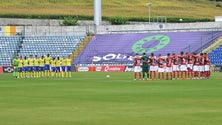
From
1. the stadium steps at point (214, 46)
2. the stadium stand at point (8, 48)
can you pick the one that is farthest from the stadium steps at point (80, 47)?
the stadium steps at point (214, 46)

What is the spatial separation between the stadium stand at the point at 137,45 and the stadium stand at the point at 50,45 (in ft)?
6.96

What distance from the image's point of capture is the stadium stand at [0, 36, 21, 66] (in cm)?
8844

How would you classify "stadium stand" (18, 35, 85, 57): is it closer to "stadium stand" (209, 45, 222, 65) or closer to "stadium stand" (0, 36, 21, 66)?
"stadium stand" (0, 36, 21, 66)

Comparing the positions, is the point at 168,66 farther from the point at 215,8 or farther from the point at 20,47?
the point at 215,8

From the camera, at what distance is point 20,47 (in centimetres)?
9219

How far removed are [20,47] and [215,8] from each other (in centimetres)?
7653

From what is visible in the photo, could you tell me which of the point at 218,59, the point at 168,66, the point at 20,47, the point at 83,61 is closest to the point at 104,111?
the point at 168,66

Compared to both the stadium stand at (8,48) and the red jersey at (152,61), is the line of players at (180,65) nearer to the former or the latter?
the red jersey at (152,61)

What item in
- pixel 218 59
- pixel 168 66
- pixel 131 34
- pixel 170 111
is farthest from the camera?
pixel 131 34

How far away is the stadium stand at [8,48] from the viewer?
290ft

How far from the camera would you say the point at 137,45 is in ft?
295

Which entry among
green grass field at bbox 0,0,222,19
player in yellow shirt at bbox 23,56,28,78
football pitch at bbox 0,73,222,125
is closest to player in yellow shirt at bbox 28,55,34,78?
player in yellow shirt at bbox 23,56,28,78

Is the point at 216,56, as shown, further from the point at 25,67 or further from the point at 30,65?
the point at 25,67

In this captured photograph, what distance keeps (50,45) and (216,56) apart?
2319cm
